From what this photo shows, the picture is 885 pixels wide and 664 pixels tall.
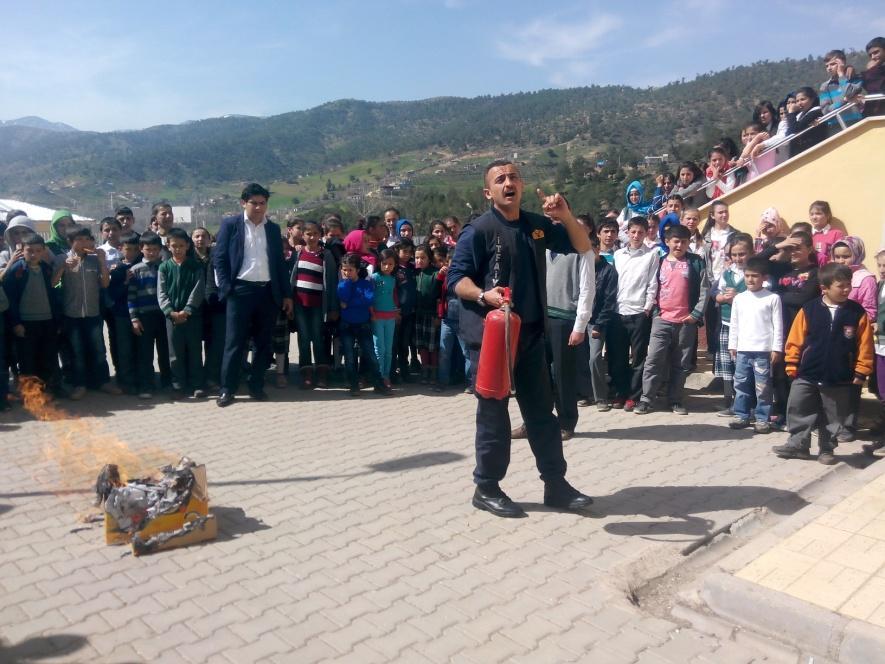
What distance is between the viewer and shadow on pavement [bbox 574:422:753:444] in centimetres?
695

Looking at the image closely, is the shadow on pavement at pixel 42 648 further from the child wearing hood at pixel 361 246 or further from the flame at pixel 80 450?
the child wearing hood at pixel 361 246

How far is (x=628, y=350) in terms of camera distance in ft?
26.7

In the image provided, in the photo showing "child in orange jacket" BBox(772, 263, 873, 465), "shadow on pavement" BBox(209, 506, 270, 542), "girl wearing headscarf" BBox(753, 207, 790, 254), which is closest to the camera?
"shadow on pavement" BBox(209, 506, 270, 542)

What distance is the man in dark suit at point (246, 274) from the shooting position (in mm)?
8070

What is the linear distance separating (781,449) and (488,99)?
4548 inches

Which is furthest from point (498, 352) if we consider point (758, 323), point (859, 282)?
point (859, 282)

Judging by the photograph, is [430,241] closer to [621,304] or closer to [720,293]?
[621,304]

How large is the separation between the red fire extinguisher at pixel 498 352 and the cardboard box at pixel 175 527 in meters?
1.92

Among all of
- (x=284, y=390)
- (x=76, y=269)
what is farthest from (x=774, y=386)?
(x=76, y=269)

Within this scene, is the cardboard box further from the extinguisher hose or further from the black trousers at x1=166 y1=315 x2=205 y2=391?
the black trousers at x1=166 y1=315 x2=205 y2=391

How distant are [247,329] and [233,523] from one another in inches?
148

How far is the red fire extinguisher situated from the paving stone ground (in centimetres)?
95

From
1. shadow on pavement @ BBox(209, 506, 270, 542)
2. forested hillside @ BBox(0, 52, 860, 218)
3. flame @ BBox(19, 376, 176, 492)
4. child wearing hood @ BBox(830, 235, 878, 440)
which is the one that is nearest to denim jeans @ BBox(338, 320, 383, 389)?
flame @ BBox(19, 376, 176, 492)

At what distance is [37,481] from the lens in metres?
5.71
